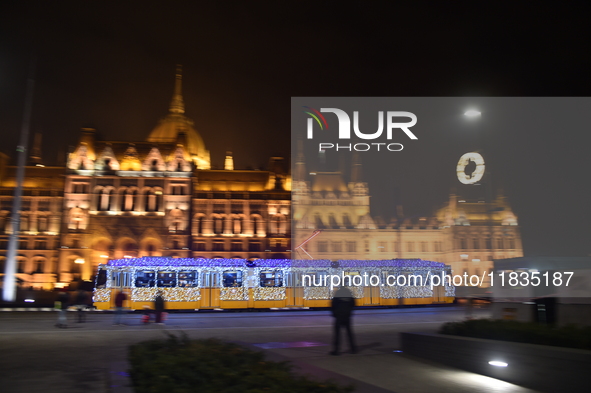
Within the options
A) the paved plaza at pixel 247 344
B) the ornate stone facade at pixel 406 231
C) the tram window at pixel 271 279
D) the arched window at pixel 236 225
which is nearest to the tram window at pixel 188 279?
the tram window at pixel 271 279

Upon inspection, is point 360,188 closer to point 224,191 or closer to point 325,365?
point 224,191

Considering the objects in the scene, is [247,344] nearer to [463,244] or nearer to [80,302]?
[80,302]

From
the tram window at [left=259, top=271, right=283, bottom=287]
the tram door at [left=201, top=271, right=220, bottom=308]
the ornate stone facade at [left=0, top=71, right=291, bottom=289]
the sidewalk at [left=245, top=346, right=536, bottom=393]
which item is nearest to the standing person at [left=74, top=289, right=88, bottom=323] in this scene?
the tram door at [left=201, top=271, right=220, bottom=308]

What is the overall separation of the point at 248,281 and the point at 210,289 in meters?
2.14

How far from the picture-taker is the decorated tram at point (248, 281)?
2719 cm

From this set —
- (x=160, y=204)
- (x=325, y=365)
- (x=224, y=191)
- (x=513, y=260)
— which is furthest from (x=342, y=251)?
(x=325, y=365)

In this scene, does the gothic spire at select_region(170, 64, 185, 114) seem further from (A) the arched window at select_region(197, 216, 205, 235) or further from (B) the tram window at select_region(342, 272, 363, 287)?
(B) the tram window at select_region(342, 272, 363, 287)

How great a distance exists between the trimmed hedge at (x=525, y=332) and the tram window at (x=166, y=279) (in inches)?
766

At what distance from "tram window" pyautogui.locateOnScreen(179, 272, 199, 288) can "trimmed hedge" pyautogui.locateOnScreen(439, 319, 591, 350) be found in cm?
1923

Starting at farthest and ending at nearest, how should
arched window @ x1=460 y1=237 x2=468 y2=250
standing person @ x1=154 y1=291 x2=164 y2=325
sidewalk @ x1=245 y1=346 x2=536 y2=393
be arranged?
arched window @ x1=460 y1=237 x2=468 y2=250 < standing person @ x1=154 y1=291 x2=164 y2=325 < sidewalk @ x1=245 y1=346 x2=536 y2=393

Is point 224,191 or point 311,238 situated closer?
point 224,191

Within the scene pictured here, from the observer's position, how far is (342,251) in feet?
252

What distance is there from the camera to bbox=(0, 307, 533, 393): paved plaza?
26.7 ft

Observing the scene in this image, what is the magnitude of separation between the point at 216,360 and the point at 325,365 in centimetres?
348
